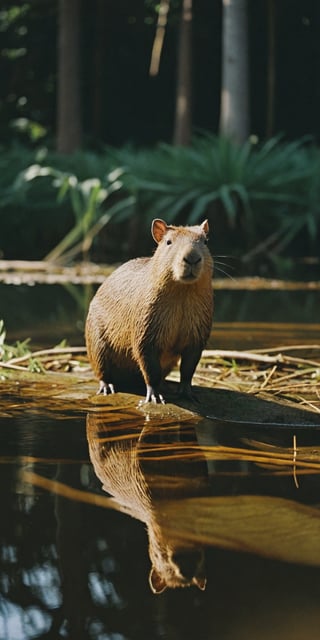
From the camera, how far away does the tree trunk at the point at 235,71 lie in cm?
1259

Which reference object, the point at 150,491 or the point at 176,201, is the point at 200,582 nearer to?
the point at 150,491

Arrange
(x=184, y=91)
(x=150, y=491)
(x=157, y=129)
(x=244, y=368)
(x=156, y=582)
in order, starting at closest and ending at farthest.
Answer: (x=156, y=582) < (x=150, y=491) < (x=244, y=368) < (x=184, y=91) < (x=157, y=129)

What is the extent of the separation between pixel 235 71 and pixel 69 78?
2.79 metres

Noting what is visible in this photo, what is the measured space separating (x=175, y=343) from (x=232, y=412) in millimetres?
357

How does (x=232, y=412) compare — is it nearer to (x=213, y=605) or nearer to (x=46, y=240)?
(x=213, y=605)

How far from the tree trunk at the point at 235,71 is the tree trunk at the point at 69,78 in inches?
97.8

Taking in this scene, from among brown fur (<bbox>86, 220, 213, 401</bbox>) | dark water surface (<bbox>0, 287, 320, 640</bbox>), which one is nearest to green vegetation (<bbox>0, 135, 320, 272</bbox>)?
brown fur (<bbox>86, 220, 213, 401</bbox>)

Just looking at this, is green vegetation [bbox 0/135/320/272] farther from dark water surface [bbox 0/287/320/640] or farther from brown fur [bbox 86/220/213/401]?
dark water surface [bbox 0/287/320/640]

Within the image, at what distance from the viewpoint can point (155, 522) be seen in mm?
2396

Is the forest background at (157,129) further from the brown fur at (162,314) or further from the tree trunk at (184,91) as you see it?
the brown fur at (162,314)

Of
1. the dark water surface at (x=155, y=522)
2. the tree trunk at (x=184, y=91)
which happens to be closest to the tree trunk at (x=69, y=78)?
the tree trunk at (x=184, y=91)

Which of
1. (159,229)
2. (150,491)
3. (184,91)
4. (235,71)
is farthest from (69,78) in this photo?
(150,491)

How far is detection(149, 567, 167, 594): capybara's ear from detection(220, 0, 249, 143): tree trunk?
11.0 metres

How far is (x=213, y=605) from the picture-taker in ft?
6.19
